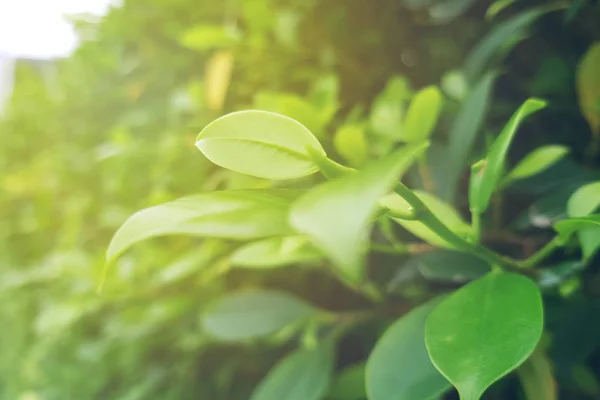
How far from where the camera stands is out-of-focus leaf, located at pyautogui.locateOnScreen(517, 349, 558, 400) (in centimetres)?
33

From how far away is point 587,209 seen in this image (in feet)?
0.93

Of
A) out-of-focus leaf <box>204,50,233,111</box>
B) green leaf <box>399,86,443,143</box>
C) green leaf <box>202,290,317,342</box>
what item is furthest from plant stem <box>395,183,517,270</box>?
out-of-focus leaf <box>204,50,233,111</box>

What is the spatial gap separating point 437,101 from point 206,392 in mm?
429

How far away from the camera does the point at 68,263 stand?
0.68 m

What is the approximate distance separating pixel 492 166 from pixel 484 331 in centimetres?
7

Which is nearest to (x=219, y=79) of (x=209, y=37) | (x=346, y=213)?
(x=209, y=37)

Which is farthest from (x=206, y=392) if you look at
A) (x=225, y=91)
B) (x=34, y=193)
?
(x=34, y=193)

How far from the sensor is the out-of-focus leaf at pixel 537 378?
332 mm

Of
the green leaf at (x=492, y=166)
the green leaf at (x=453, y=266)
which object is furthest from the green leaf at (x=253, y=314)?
the green leaf at (x=492, y=166)

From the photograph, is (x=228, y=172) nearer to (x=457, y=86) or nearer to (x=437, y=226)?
(x=457, y=86)

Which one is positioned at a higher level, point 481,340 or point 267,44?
point 267,44

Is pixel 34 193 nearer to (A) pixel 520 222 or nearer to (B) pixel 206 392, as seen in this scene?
(B) pixel 206 392

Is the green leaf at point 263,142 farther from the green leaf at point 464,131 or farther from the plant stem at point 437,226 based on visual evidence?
the green leaf at point 464,131

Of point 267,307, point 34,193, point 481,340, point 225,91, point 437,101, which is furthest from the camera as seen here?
point 34,193
